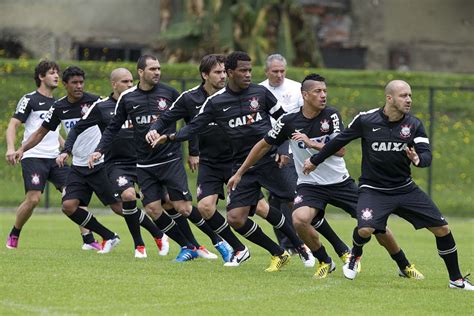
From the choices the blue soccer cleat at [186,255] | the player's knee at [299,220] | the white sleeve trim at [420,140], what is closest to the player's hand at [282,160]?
the player's knee at [299,220]

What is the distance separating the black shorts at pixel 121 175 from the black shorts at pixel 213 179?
125cm

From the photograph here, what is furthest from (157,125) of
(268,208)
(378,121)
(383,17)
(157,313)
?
(383,17)

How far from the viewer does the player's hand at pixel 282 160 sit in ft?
42.2

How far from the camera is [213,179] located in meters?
13.5

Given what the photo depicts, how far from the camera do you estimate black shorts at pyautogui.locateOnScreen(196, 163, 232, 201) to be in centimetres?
1343

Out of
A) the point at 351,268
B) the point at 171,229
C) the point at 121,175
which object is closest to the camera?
the point at 351,268

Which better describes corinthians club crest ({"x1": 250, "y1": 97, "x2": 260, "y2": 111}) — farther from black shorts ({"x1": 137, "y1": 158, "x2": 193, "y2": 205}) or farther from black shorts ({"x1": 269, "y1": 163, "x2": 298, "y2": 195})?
black shorts ({"x1": 137, "y1": 158, "x2": 193, "y2": 205})

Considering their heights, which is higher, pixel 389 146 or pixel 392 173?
pixel 389 146

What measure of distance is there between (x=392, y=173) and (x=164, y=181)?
11.0 ft

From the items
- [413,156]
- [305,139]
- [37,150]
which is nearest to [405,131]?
[413,156]

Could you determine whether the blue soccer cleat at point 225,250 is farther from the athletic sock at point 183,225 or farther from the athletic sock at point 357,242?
the athletic sock at point 357,242

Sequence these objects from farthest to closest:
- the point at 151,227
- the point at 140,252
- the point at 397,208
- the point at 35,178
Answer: the point at 35,178
the point at 151,227
the point at 140,252
the point at 397,208

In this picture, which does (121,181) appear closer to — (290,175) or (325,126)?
(290,175)

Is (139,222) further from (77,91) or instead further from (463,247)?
(463,247)
